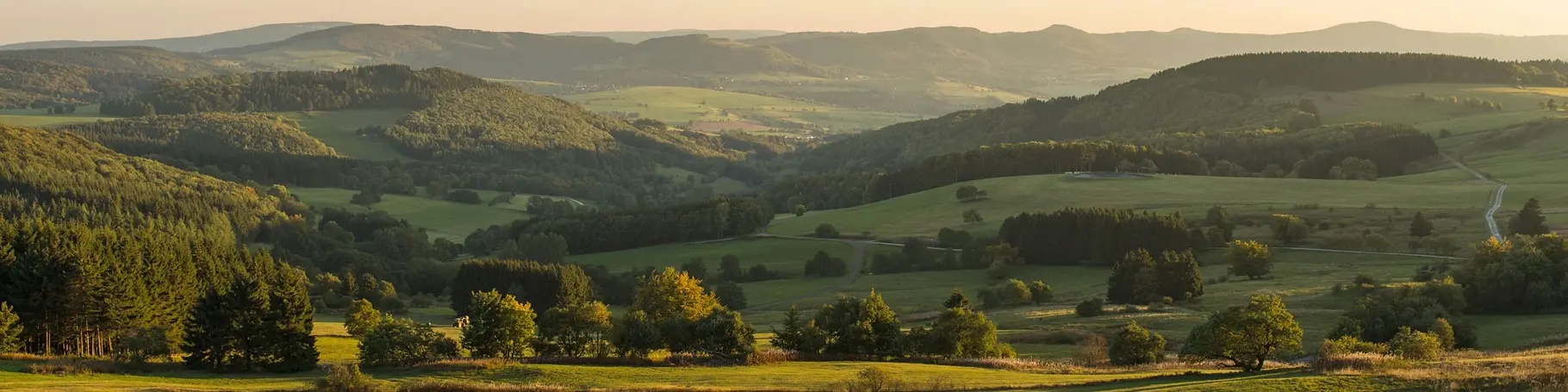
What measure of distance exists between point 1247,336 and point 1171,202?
394 feet

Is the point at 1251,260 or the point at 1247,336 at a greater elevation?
the point at 1247,336

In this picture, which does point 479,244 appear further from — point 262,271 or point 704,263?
point 262,271

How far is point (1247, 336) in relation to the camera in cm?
5875

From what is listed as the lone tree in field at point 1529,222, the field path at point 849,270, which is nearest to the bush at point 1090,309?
the field path at point 849,270

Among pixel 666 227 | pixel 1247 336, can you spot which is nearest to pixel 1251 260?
pixel 1247 336

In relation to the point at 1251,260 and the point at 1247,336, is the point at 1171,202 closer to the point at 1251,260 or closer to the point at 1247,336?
the point at 1251,260

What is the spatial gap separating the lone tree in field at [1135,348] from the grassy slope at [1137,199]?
98.1 meters

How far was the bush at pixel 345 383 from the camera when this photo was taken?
Result: 53.2 m

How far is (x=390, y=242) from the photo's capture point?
18950 centimetres

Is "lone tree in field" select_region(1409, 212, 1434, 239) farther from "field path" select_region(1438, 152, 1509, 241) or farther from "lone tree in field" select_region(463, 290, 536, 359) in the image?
"lone tree in field" select_region(463, 290, 536, 359)

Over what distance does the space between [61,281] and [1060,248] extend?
104 metres

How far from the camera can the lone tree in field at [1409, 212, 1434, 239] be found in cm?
13888

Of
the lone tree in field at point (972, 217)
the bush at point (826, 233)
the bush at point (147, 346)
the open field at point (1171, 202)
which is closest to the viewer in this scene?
the bush at point (147, 346)

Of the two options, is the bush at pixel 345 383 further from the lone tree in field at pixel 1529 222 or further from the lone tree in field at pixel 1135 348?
the lone tree in field at pixel 1529 222
